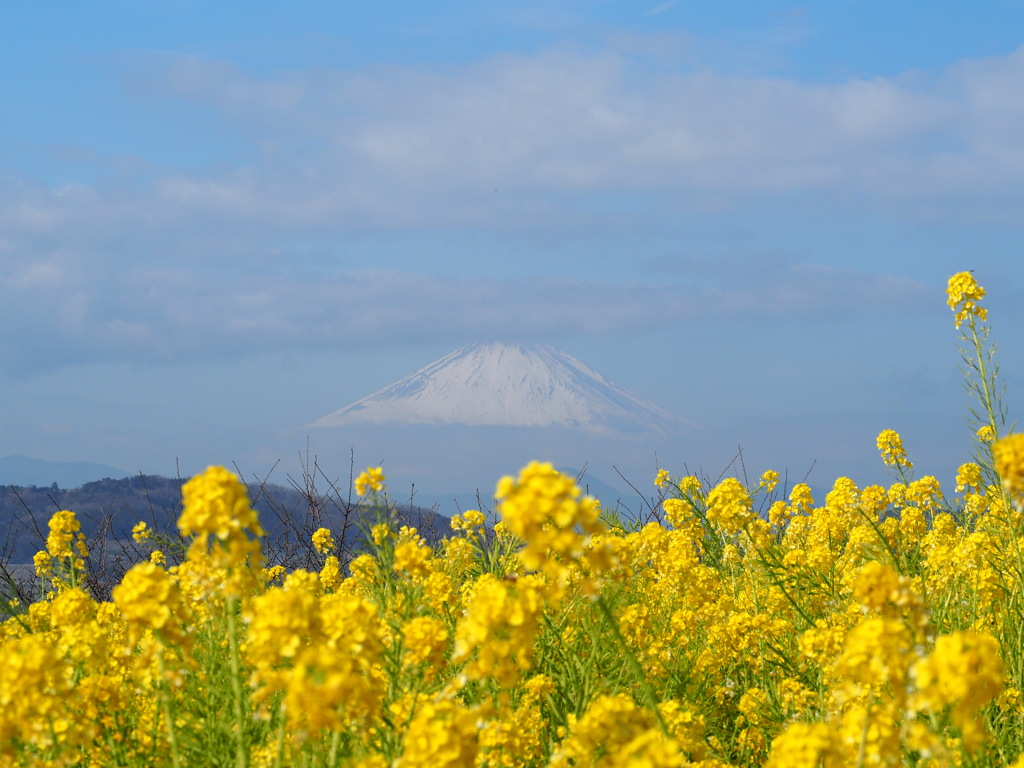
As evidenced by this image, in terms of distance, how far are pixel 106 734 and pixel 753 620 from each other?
2885mm

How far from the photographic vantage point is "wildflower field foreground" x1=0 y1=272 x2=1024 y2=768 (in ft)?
6.59

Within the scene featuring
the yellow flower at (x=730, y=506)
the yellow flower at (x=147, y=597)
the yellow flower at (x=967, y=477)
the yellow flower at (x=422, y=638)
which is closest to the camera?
the yellow flower at (x=147, y=597)

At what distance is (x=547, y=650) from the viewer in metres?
4.09

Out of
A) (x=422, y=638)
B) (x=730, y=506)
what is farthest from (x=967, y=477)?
(x=422, y=638)

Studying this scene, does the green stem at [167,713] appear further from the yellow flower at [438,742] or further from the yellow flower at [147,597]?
the yellow flower at [438,742]

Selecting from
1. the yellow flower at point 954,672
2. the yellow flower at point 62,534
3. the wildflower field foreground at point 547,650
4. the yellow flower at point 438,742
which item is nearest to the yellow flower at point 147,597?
the wildflower field foreground at point 547,650

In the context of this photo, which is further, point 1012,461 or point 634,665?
point 1012,461

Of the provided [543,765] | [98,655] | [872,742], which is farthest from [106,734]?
[872,742]

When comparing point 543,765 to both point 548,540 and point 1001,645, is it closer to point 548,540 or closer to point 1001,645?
point 548,540

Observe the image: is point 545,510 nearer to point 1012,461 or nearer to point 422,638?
point 422,638

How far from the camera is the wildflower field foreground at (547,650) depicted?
201 centimetres

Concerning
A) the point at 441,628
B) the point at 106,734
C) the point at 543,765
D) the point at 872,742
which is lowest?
the point at 543,765

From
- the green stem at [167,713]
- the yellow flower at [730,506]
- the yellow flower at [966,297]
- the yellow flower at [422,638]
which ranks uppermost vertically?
the yellow flower at [966,297]

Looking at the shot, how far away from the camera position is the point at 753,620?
14.4 ft
